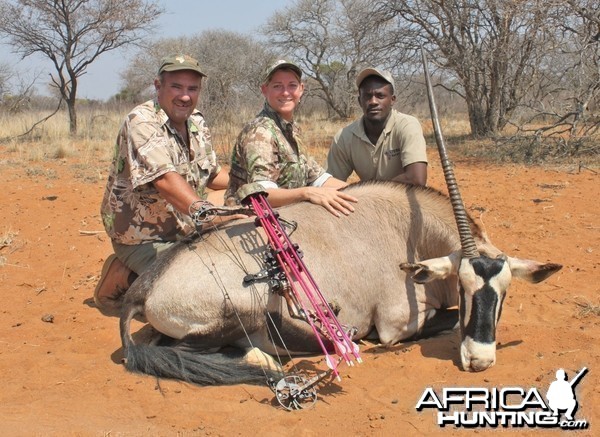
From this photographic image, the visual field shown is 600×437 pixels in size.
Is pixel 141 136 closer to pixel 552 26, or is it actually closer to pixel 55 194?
pixel 55 194

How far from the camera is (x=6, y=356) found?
172 inches

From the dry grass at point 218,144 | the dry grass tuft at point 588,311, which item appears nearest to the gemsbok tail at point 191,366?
the dry grass tuft at point 588,311

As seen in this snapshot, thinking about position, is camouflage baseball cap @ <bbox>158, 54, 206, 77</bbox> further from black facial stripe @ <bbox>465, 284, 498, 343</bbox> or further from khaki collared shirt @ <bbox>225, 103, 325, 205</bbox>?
black facial stripe @ <bbox>465, 284, 498, 343</bbox>

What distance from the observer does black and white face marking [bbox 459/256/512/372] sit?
372 centimetres

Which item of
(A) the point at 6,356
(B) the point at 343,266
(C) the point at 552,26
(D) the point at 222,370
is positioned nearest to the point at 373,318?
(B) the point at 343,266

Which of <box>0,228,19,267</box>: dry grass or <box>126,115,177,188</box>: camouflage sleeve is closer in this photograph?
<box>126,115,177,188</box>: camouflage sleeve

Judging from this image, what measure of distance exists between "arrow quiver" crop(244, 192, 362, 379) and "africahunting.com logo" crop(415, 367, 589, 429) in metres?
0.57

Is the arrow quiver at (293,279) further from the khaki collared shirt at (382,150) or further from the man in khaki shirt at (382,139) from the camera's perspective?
the khaki collared shirt at (382,150)

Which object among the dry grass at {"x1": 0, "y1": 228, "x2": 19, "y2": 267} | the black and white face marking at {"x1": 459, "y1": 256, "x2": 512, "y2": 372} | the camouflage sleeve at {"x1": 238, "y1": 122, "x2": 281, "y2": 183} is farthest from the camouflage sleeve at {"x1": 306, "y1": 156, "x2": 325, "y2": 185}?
the dry grass at {"x1": 0, "y1": 228, "x2": 19, "y2": 267}

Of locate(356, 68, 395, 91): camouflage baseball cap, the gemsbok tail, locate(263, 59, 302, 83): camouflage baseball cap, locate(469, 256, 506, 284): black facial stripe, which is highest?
locate(263, 59, 302, 83): camouflage baseball cap

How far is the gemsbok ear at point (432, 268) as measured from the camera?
4.03m

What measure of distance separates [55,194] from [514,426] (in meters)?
7.81

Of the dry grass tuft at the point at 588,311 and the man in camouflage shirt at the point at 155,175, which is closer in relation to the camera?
the man in camouflage shirt at the point at 155,175

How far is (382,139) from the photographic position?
5.61 meters
